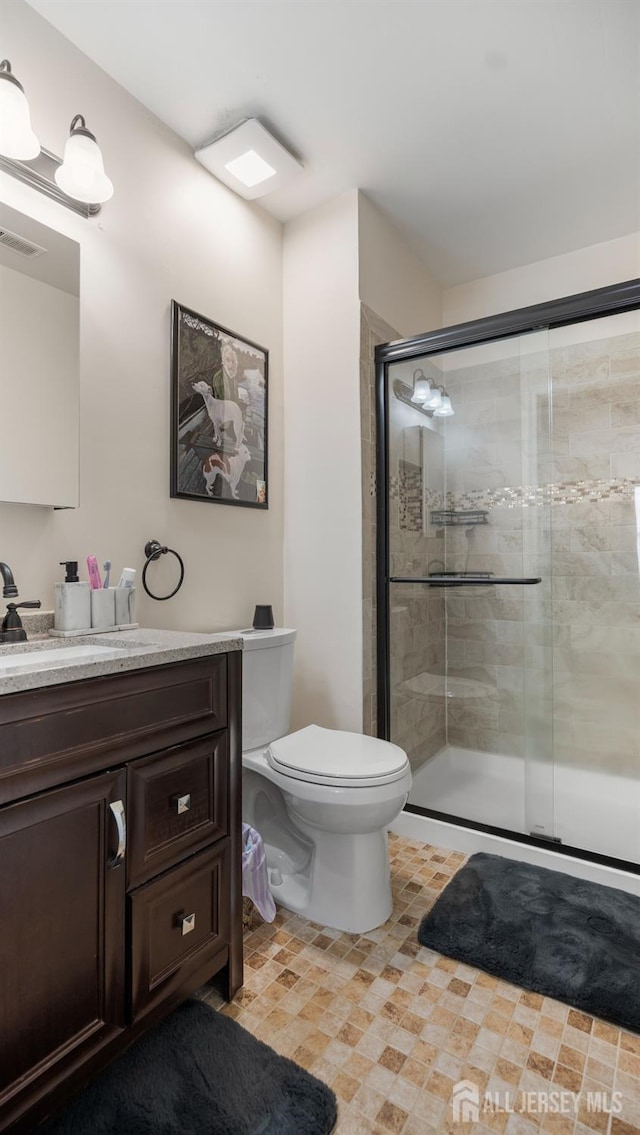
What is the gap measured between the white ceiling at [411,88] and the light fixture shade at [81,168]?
407 millimetres

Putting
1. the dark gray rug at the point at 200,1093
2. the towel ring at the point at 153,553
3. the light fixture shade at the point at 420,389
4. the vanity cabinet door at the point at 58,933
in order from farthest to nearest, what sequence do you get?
the light fixture shade at the point at 420,389
the towel ring at the point at 153,553
the dark gray rug at the point at 200,1093
the vanity cabinet door at the point at 58,933

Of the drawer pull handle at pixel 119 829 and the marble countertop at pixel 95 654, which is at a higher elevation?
the marble countertop at pixel 95 654

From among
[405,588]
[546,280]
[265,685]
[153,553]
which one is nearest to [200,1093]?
[265,685]

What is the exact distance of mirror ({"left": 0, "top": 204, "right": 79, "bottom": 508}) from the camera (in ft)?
4.73

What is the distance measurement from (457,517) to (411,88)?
1.58m

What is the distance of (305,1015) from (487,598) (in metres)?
1.67

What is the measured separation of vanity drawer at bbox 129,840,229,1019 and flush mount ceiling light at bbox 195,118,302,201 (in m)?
2.27

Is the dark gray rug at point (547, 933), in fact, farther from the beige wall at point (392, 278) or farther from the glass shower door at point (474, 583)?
the beige wall at point (392, 278)

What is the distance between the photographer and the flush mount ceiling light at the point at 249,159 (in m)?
1.95

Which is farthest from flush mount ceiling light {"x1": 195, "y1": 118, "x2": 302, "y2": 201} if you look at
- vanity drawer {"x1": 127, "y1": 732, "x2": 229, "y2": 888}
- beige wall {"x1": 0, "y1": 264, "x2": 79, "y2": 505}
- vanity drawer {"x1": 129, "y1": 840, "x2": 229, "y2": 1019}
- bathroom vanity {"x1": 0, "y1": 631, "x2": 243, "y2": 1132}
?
vanity drawer {"x1": 129, "y1": 840, "x2": 229, "y2": 1019}

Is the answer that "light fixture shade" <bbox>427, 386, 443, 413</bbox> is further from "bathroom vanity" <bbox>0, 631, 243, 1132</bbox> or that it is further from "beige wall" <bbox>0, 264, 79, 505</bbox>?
"bathroom vanity" <bbox>0, 631, 243, 1132</bbox>

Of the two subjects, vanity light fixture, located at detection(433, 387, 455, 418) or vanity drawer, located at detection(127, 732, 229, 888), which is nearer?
vanity drawer, located at detection(127, 732, 229, 888)

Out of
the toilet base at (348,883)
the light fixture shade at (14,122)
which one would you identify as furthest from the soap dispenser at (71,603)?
the light fixture shade at (14,122)

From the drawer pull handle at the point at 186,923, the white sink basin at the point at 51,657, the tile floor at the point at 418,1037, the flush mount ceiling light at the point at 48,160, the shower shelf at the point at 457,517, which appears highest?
the flush mount ceiling light at the point at 48,160
